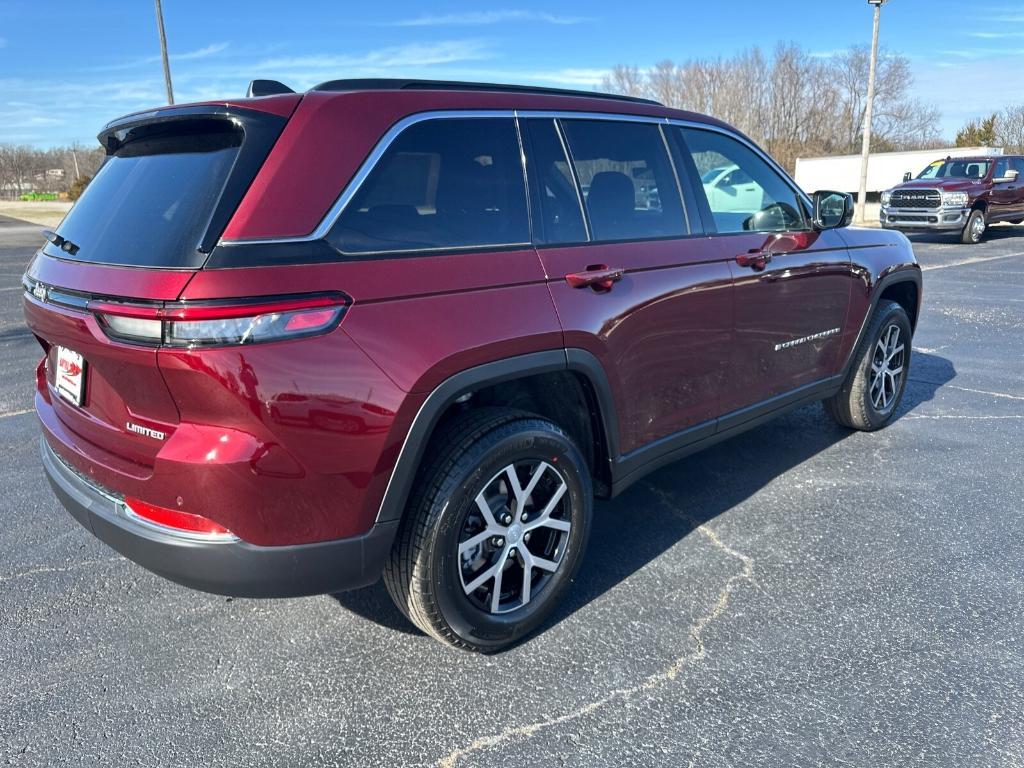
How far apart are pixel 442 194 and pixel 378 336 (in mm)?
621

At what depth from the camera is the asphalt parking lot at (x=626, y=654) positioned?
7.42 feet

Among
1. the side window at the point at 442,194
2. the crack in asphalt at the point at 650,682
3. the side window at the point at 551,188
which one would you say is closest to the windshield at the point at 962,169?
the crack in asphalt at the point at 650,682

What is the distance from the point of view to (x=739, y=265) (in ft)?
11.5

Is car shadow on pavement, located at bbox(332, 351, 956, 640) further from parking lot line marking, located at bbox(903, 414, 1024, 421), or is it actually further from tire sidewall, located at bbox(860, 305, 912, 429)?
tire sidewall, located at bbox(860, 305, 912, 429)

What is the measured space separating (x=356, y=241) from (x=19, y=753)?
71.1 inches

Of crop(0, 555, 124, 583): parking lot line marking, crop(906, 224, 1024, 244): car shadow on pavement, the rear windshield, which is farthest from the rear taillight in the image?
crop(906, 224, 1024, 244): car shadow on pavement

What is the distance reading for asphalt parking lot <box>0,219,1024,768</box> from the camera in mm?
2262

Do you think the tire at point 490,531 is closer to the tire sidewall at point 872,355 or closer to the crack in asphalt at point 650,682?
the crack in asphalt at point 650,682

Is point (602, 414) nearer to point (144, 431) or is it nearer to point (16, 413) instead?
point (144, 431)

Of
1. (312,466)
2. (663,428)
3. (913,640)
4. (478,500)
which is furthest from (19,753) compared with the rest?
(913,640)

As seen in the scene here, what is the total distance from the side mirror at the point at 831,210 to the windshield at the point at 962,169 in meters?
16.5

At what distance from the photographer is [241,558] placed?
2.16 metres

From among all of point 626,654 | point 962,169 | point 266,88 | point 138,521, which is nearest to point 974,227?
point 962,169

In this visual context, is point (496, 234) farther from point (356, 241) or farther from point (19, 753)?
point (19, 753)
